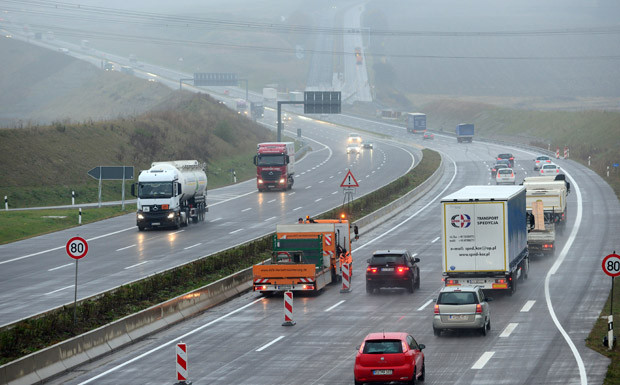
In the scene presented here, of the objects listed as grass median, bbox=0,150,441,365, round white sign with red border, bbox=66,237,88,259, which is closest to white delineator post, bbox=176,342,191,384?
grass median, bbox=0,150,441,365

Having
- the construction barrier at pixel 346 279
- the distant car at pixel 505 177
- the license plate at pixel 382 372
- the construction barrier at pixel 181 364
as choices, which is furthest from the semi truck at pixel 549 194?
the construction barrier at pixel 181 364

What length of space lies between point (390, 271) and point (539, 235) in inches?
507

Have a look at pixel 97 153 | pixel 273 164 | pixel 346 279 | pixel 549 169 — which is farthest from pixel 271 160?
pixel 346 279

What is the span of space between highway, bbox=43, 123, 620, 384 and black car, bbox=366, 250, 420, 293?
58 centimetres

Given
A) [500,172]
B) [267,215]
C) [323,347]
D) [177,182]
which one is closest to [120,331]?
[323,347]

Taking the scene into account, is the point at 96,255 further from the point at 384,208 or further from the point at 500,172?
the point at 500,172

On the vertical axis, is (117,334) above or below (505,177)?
below

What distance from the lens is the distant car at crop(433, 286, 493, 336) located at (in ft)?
89.8

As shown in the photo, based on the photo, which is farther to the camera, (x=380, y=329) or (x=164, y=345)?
(x=380, y=329)

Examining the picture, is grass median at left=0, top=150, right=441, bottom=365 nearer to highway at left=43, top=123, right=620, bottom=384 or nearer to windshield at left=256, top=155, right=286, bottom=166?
highway at left=43, top=123, right=620, bottom=384

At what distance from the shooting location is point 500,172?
270 ft

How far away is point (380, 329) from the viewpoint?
96.1 ft

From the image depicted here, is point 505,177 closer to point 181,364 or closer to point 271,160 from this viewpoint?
point 271,160

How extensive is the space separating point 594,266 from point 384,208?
23.3 m
